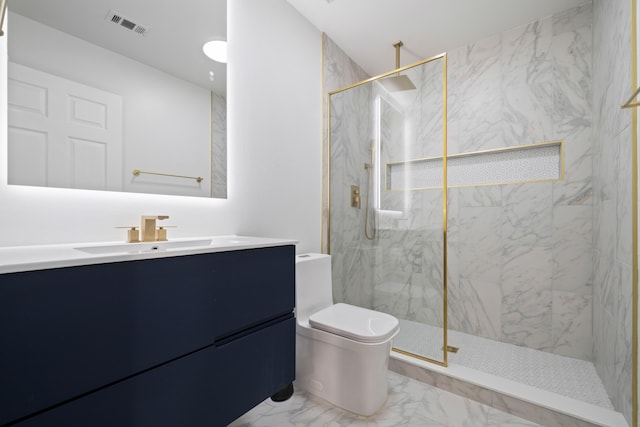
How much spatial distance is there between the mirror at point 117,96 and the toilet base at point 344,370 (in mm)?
991

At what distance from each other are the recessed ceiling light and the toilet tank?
1220 mm

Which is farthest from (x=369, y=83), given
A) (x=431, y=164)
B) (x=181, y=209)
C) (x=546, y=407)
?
(x=546, y=407)

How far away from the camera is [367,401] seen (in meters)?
1.42

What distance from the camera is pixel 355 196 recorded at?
2268 mm

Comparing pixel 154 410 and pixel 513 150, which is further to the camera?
pixel 513 150

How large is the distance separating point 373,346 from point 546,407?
0.91 metres

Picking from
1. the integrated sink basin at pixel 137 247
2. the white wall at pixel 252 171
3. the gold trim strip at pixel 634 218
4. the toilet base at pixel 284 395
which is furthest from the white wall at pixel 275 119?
the gold trim strip at pixel 634 218

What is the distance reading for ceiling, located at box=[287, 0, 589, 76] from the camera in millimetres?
1972

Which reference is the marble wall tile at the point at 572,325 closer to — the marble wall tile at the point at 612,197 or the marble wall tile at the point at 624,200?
the marble wall tile at the point at 612,197

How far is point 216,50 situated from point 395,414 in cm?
216

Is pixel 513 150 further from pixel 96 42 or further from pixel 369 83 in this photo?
pixel 96 42

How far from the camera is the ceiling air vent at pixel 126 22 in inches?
47.8

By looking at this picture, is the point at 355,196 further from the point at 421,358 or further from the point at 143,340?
the point at 143,340

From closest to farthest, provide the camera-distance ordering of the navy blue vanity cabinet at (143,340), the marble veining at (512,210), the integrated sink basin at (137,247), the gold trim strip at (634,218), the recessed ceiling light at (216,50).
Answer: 1. the navy blue vanity cabinet at (143,340)
2. the integrated sink basin at (137,247)
3. the gold trim strip at (634,218)
4. the recessed ceiling light at (216,50)
5. the marble veining at (512,210)
